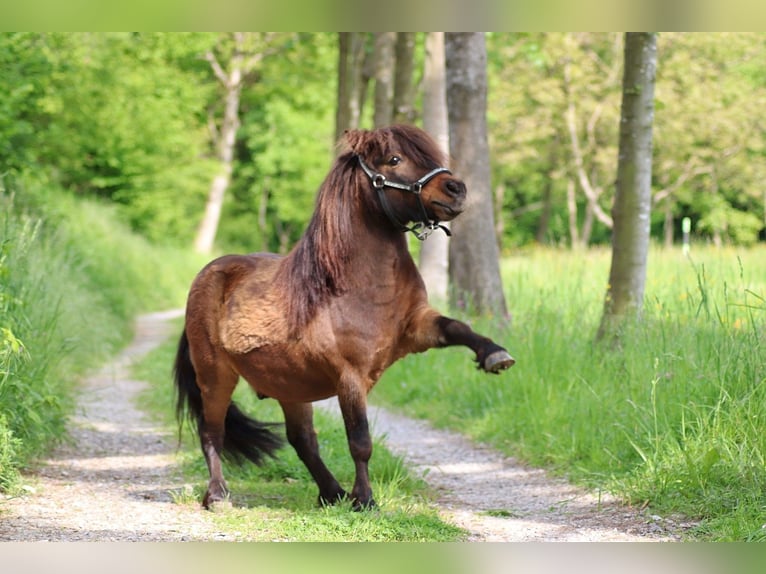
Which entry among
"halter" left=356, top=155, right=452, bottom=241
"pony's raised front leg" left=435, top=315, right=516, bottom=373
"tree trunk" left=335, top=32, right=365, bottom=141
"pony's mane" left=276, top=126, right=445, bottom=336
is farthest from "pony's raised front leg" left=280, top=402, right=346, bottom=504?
"tree trunk" left=335, top=32, right=365, bottom=141

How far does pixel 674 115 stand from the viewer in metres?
32.1

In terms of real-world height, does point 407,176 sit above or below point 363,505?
above

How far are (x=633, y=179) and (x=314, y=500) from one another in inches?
173

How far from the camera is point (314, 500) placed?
19.8 ft

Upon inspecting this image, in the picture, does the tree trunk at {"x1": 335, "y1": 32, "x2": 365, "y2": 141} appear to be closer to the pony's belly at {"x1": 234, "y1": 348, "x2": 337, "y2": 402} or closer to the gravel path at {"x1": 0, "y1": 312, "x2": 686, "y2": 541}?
the gravel path at {"x1": 0, "y1": 312, "x2": 686, "y2": 541}

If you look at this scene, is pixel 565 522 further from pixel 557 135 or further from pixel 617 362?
pixel 557 135

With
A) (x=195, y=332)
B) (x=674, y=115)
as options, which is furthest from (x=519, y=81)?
(x=195, y=332)

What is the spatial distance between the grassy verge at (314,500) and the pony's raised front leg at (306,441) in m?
0.16

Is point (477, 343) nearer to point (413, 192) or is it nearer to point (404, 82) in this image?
point (413, 192)

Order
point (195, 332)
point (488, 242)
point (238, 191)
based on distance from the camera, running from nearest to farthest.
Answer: point (195, 332) < point (488, 242) < point (238, 191)

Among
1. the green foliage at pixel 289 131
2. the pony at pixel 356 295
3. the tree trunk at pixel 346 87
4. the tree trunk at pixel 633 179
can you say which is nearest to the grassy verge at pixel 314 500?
the pony at pixel 356 295

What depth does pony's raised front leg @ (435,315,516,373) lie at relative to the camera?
15.4 ft

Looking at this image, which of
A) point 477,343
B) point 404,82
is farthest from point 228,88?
point 477,343

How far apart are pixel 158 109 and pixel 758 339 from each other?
2643cm
